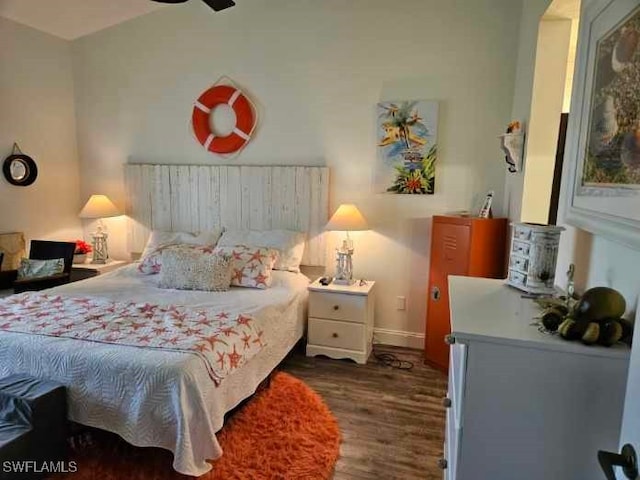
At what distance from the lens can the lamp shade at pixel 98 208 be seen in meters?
3.98

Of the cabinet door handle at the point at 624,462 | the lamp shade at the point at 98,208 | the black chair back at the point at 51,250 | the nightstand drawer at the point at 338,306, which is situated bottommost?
the nightstand drawer at the point at 338,306

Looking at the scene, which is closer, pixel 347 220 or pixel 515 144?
pixel 515 144

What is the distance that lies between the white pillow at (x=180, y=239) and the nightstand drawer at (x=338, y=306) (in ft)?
3.66

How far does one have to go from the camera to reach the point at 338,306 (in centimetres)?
321

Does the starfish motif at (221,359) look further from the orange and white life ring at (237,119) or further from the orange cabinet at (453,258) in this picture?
the orange and white life ring at (237,119)

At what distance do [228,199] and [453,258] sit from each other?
2.08m

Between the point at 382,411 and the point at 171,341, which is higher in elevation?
the point at 171,341

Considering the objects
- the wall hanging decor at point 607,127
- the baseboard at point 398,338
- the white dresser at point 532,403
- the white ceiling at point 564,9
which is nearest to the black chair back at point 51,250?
the baseboard at point 398,338

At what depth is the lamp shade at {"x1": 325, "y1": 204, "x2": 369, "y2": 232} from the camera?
3.23 metres

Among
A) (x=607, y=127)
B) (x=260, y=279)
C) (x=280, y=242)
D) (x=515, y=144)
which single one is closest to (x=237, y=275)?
(x=260, y=279)

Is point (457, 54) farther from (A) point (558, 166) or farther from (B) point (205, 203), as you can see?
(B) point (205, 203)

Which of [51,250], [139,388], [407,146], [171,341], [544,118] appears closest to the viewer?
[139,388]

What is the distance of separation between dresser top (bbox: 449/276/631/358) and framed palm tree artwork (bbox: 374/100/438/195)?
5.81ft

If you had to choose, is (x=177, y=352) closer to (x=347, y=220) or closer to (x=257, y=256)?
(x=257, y=256)
